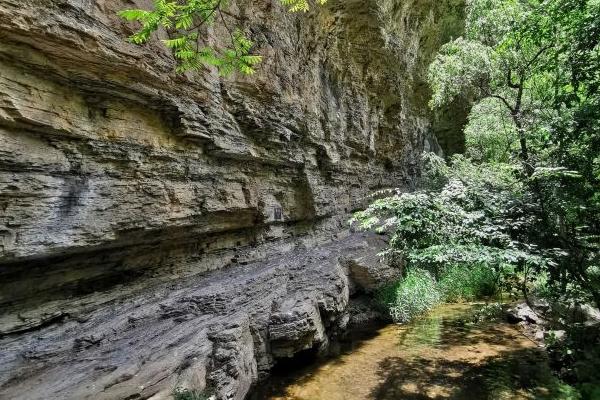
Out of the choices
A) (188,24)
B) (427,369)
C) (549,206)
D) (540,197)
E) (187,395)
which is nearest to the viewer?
(188,24)

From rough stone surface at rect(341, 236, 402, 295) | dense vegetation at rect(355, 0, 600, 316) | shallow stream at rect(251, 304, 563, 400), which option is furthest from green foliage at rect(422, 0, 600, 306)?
rough stone surface at rect(341, 236, 402, 295)

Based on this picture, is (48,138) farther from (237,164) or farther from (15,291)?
(237,164)

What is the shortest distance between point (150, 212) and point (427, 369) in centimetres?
521

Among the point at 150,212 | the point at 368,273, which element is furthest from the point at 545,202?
the point at 150,212

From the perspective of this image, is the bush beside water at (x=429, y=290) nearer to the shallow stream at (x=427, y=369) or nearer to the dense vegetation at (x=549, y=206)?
the shallow stream at (x=427, y=369)

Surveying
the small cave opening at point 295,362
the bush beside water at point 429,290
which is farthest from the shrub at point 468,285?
the small cave opening at point 295,362

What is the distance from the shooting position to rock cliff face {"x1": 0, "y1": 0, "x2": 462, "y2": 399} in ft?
15.0

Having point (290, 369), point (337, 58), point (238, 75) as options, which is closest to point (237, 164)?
point (238, 75)

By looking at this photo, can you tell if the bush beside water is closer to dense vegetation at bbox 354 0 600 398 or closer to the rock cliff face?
the rock cliff face

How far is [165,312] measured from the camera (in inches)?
245

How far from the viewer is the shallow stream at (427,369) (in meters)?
5.47

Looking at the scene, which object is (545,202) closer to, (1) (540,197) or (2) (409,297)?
(1) (540,197)

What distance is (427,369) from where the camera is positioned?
634cm

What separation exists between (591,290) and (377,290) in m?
5.63
